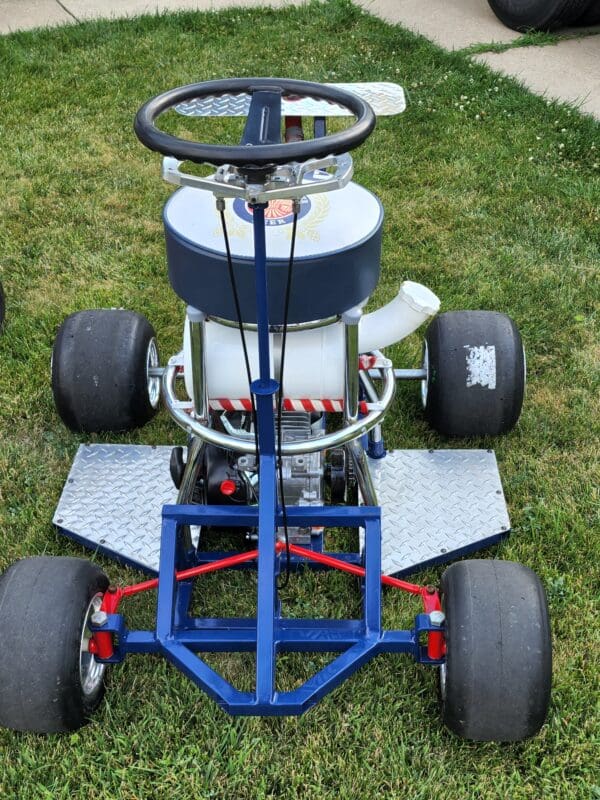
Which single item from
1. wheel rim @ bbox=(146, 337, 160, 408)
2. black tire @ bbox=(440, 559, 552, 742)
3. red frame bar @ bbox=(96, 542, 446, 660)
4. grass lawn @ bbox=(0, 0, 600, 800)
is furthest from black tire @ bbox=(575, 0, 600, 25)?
black tire @ bbox=(440, 559, 552, 742)

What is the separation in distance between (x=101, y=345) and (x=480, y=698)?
71.5 inches

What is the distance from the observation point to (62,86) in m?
6.53

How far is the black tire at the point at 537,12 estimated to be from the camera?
7031 mm

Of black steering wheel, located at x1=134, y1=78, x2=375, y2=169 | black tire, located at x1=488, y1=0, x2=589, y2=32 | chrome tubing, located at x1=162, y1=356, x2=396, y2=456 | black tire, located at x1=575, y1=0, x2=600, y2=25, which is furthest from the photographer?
black tire, located at x1=575, y1=0, x2=600, y2=25

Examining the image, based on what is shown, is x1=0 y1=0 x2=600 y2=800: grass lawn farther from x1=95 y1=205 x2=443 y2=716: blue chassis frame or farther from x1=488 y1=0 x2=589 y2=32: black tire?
x1=488 y1=0 x2=589 y2=32: black tire

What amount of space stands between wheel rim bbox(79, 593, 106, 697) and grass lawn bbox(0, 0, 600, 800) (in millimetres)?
86

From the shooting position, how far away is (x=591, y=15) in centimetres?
731

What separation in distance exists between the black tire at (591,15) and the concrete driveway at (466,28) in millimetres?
109

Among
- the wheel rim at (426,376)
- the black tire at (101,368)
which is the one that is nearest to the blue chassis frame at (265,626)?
the black tire at (101,368)

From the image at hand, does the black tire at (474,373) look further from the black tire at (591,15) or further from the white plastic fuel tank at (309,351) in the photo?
the black tire at (591,15)

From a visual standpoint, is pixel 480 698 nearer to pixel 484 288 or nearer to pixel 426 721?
pixel 426 721

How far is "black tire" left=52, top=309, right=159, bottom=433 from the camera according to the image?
3227 millimetres

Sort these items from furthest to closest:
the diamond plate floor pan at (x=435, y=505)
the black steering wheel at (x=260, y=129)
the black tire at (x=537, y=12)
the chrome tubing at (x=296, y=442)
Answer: the black tire at (x=537, y=12), the diamond plate floor pan at (x=435, y=505), the chrome tubing at (x=296, y=442), the black steering wheel at (x=260, y=129)

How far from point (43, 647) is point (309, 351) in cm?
104
